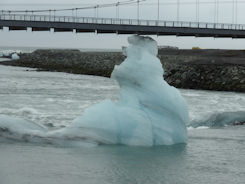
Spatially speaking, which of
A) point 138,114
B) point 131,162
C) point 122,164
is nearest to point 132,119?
point 138,114

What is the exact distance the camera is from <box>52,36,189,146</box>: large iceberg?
1253 cm

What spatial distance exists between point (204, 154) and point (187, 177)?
7.67 ft

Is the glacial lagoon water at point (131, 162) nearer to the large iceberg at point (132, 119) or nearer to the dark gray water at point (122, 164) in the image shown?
the dark gray water at point (122, 164)

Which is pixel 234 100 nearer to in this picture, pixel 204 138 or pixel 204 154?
pixel 204 138

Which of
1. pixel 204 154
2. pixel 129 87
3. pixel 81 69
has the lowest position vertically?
pixel 81 69

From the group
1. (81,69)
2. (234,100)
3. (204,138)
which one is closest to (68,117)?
(204,138)

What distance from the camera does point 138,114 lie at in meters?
12.6

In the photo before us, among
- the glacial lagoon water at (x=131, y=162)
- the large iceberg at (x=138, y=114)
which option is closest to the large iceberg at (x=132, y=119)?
the large iceberg at (x=138, y=114)

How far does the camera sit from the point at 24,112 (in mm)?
19500

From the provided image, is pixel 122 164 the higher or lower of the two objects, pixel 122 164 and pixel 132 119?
the lower

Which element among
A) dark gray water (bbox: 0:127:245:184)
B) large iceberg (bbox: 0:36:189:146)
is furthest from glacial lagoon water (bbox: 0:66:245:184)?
large iceberg (bbox: 0:36:189:146)

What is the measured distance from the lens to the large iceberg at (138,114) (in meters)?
12.5

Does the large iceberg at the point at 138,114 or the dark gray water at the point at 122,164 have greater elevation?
the large iceberg at the point at 138,114

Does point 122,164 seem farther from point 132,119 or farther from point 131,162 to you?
point 132,119
